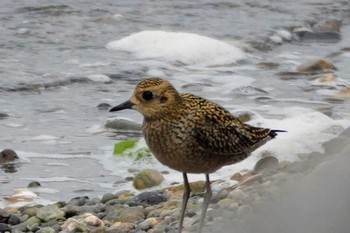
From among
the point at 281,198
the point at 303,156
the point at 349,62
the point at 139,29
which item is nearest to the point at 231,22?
the point at 139,29

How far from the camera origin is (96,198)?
5.97 metres

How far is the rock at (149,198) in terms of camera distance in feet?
18.9

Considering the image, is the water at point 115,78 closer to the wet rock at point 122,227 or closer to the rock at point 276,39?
the rock at point 276,39

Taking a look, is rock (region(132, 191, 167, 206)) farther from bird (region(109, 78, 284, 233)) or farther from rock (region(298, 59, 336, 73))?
rock (region(298, 59, 336, 73))

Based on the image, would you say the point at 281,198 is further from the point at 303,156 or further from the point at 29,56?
the point at 29,56

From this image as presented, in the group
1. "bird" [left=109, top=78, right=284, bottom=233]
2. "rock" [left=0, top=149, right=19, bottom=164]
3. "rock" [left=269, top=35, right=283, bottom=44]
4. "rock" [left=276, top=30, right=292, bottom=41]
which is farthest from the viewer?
"rock" [left=276, top=30, right=292, bottom=41]

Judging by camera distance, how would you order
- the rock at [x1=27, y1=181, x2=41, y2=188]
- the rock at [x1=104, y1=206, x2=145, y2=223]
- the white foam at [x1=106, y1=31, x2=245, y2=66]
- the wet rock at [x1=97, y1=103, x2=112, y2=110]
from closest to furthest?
the rock at [x1=104, y1=206, x2=145, y2=223] → the rock at [x1=27, y1=181, x2=41, y2=188] → the wet rock at [x1=97, y1=103, x2=112, y2=110] → the white foam at [x1=106, y1=31, x2=245, y2=66]

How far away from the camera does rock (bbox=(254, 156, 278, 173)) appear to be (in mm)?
6273

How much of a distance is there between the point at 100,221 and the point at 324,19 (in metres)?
7.80

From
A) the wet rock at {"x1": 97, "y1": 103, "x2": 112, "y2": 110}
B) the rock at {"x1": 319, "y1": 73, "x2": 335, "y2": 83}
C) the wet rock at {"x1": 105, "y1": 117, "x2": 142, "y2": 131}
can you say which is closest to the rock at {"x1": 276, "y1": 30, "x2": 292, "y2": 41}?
the rock at {"x1": 319, "y1": 73, "x2": 335, "y2": 83}

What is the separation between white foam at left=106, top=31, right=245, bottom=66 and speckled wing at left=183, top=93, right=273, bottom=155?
536cm

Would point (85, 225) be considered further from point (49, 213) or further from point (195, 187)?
point (195, 187)

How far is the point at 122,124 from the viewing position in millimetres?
7812

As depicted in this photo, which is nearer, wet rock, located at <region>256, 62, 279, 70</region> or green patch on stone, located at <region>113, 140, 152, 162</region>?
green patch on stone, located at <region>113, 140, 152, 162</region>
